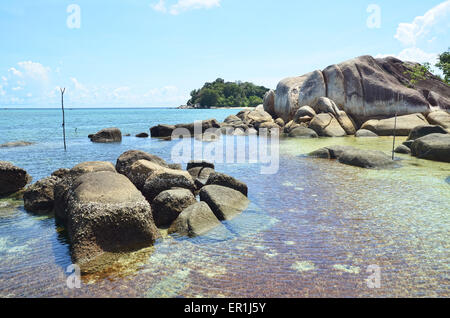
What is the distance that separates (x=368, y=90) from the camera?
26469 mm

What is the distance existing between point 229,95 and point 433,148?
12168 centimetres

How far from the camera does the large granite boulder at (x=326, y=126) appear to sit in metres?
25.2

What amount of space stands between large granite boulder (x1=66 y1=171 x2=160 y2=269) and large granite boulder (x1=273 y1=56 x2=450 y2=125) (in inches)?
977

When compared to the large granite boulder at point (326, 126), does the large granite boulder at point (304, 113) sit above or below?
above

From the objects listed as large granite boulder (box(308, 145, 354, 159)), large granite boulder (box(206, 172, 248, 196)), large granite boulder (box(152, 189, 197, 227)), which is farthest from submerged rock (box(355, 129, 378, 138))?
large granite boulder (box(152, 189, 197, 227))

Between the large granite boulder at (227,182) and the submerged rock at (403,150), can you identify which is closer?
the large granite boulder at (227,182)

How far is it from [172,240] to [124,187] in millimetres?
1377

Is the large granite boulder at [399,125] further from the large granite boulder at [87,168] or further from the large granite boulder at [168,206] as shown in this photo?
the large granite boulder at [87,168]

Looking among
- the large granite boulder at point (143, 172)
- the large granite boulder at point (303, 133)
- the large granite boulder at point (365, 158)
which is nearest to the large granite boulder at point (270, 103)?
the large granite boulder at point (303, 133)

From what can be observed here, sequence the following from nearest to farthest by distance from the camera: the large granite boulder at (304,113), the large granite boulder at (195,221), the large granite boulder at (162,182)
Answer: the large granite boulder at (195,221) → the large granite boulder at (162,182) → the large granite boulder at (304,113)

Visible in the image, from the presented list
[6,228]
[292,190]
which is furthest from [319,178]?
[6,228]

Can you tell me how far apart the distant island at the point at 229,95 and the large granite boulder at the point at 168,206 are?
393 feet

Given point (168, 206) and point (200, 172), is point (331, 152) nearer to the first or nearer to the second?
point (200, 172)

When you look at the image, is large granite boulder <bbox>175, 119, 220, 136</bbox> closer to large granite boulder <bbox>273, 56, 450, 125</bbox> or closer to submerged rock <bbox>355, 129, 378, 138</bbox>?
large granite boulder <bbox>273, 56, 450, 125</bbox>
